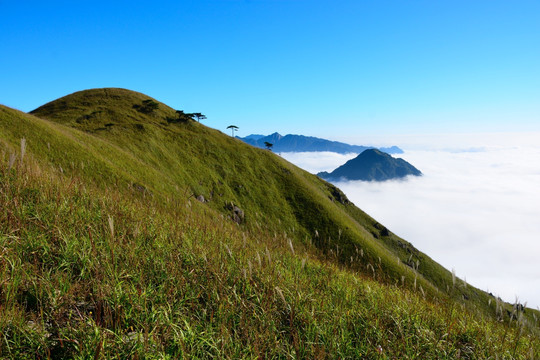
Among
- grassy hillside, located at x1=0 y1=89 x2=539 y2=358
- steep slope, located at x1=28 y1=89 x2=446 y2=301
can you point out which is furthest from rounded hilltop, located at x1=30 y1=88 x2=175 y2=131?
grassy hillside, located at x1=0 y1=89 x2=539 y2=358

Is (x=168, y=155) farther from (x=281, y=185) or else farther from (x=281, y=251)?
(x=281, y=251)

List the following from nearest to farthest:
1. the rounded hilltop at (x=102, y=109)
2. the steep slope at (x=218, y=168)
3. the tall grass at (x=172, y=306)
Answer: the tall grass at (x=172, y=306), the steep slope at (x=218, y=168), the rounded hilltop at (x=102, y=109)

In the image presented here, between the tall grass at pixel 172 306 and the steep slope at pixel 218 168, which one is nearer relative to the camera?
the tall grass at pixel 172 306

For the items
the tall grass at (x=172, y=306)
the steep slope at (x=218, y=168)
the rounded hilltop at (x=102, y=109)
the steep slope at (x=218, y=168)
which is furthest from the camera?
the rounded hilltop at (x=102, y=109)

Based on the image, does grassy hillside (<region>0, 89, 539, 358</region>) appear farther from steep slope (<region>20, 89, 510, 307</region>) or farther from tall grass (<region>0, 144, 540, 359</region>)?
steep slope (<region>20, 89, 510, 307</region>)

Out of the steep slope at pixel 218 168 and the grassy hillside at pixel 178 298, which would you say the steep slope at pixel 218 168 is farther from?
the grassy hillside at pixel 178 298

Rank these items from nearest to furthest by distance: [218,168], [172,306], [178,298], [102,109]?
[172,306] < [178,298] < [218,168] < [102,109]

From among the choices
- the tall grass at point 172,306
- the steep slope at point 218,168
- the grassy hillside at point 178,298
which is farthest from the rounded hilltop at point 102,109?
the tall grass at point 172,306

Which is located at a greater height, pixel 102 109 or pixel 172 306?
pixel 102 109

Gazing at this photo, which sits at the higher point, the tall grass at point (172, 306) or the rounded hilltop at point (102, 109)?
the rounded hilltop at point (102, 109)

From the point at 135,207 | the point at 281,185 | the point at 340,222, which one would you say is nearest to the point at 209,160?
the point at 281,185

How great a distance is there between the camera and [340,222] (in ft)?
279

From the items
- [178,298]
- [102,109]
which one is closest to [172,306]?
[178,298]

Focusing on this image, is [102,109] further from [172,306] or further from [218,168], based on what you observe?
[172,306]
